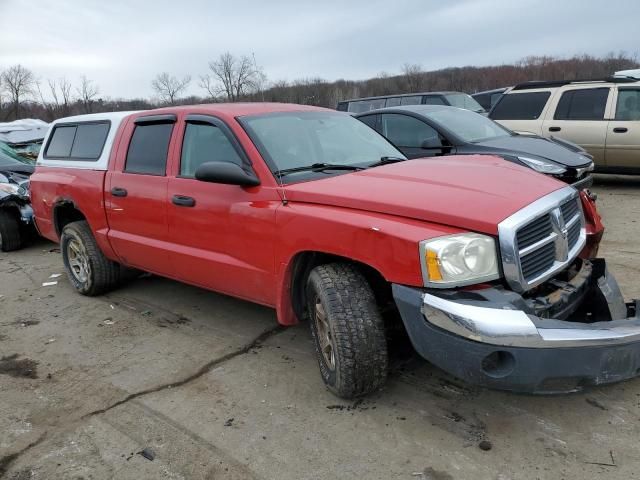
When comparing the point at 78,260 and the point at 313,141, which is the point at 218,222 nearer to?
the point at 313,141

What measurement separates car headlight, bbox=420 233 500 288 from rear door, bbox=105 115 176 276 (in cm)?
227

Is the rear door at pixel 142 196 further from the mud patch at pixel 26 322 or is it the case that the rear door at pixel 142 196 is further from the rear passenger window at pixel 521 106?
the rear passenger window at pixel 521 106

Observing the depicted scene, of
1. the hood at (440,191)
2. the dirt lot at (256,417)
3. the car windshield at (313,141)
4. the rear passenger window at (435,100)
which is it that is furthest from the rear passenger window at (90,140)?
the rear passenger window at (435,100)

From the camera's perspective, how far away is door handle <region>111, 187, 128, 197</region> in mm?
4414

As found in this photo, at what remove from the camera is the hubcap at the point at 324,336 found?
303cm

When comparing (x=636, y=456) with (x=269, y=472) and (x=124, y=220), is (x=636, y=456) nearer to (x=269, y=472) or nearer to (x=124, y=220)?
(x=269, y=472)

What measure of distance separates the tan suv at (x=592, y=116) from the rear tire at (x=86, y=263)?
23.9 feet

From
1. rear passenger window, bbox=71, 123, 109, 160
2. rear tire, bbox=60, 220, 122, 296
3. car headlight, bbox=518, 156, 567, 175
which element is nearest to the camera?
rear passenger window, bbox=71, 123, 109, 160

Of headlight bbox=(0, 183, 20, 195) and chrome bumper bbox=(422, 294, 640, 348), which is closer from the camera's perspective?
chrome bumper bbox=(422, 294, 640, 348)

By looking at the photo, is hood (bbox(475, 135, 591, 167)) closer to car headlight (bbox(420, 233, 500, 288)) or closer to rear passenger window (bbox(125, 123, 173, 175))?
rear passenger window (bbox(125, 123, 173, 175))

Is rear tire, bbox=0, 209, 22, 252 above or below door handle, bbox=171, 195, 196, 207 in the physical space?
below

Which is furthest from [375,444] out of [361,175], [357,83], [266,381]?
[357,83]

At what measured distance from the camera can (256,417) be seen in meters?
3.03

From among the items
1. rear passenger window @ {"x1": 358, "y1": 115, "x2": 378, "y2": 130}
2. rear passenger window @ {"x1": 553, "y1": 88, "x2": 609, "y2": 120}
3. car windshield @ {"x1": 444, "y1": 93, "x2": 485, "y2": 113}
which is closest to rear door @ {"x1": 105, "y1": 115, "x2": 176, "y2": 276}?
rear passenger window @ {"x1": 358, "y1": 115, "x2": 378, "y2": 130}
